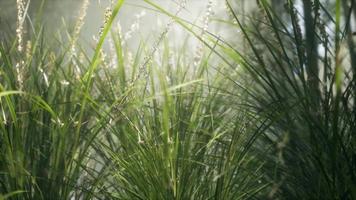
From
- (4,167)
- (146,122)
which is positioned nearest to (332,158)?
(146,122)

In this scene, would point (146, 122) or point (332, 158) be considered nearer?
point (332, 158)

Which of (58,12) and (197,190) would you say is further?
Result: (58,12)

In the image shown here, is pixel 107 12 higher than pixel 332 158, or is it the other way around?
pixel 107 12

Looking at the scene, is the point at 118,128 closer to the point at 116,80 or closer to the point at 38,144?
the point at 38,144

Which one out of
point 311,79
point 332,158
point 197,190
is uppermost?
point 311,79

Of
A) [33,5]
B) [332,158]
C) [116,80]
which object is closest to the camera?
[332,158]

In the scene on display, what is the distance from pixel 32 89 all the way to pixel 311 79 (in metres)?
0.68

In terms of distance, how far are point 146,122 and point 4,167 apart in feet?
1.06

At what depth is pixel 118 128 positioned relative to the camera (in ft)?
4.16

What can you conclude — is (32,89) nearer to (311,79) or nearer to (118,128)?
(118,128)

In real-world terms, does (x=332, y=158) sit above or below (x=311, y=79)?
below

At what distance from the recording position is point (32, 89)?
1.34 meters

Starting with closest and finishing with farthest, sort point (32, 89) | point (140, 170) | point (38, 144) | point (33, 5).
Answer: point (140, 170) < point (38, 144) < point (32, 89) < point (33, 5)

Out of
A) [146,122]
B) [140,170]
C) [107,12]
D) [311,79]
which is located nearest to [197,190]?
[140,170]
